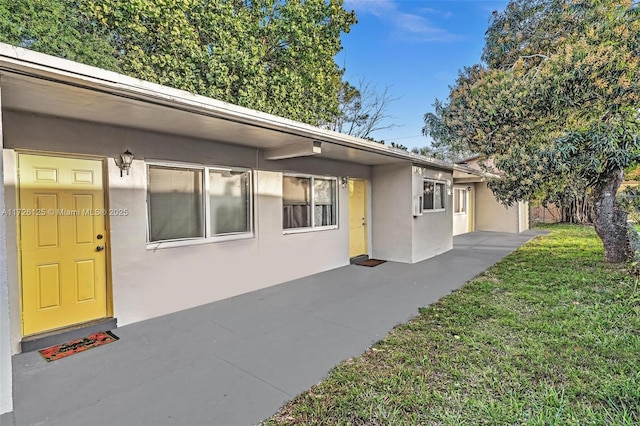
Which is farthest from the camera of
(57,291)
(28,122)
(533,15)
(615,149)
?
(533,15)

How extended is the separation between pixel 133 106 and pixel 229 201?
2.41 m

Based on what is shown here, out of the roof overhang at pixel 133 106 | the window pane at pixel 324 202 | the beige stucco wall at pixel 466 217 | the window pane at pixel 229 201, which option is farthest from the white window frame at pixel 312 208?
the beige stucco wall at pixel 466 217

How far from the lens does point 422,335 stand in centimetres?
379

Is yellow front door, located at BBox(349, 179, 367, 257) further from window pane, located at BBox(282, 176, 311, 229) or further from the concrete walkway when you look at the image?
the concrete walkway

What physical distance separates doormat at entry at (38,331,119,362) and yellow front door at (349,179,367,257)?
5.58m

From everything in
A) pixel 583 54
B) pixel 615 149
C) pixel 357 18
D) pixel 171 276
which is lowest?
pixel 171 276

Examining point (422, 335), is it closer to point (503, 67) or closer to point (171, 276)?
point (171, 276)

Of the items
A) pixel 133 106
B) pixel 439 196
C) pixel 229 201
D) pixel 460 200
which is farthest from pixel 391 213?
pixel 460 200

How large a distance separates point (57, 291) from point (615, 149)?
28.5 ft

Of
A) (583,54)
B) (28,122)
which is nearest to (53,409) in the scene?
(28,122)

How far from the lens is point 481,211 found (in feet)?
50.6

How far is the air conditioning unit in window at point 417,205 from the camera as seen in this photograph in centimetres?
812

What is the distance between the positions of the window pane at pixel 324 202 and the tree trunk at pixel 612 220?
5941mm

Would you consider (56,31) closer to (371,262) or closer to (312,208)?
(312,208)
